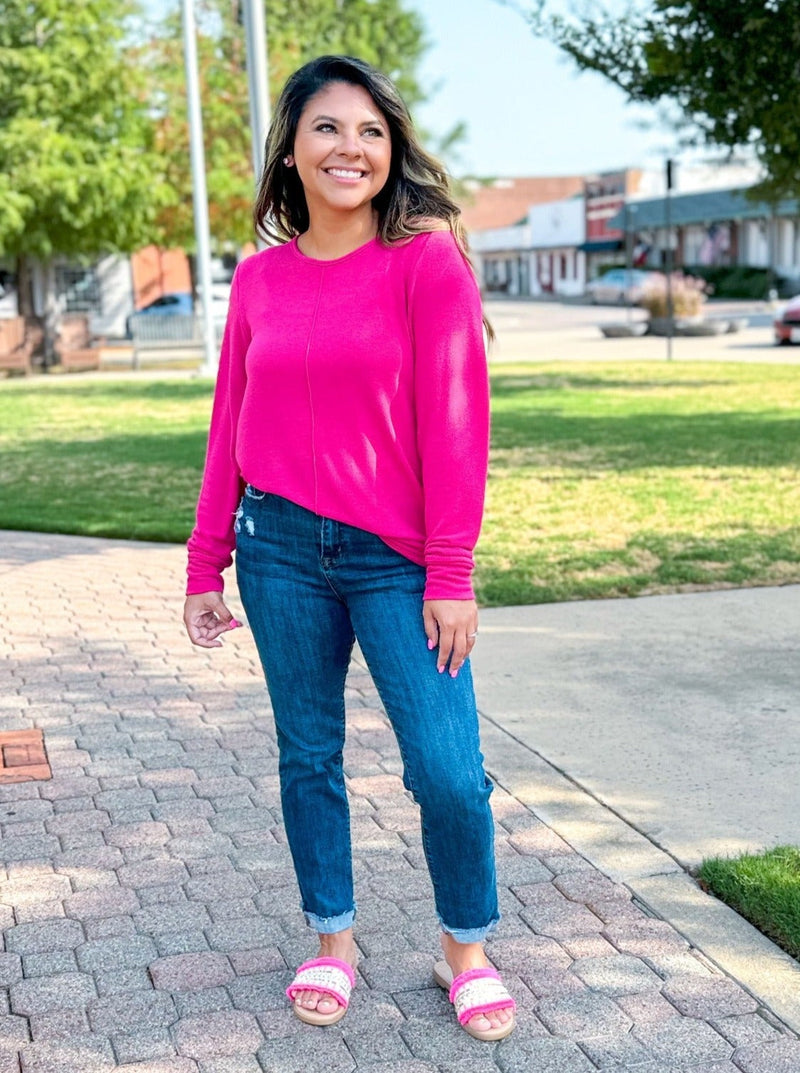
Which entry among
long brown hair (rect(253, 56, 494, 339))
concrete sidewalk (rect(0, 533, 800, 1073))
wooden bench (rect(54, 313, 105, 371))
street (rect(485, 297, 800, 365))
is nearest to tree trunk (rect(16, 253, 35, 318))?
wooden bench (rect(54, 313, 105, 371))

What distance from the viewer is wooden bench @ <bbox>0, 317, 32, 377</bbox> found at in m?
27.9

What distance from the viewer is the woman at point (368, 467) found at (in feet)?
9.05

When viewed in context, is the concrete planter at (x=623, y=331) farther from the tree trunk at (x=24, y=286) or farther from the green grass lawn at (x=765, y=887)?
the green grass lawn at (x=765, y=887)

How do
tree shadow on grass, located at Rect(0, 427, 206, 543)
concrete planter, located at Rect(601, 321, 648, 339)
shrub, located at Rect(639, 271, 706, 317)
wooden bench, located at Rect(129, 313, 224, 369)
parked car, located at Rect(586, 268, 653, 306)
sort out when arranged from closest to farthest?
tree shadow on grass, located at Rect(0, 427, 206, 543), wooden bench, located at Rect(129, 313, 224, 369), shrub, located at Rect(639, 271, 706, 317), concrete planter, located at Rect(601, 321, 648, 339), parked car, located at Rect(586, 268, 653, 306)

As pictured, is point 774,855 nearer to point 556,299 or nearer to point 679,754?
point 679,754

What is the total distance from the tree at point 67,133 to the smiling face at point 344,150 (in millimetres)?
24696

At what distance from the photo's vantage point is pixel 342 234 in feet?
9.50

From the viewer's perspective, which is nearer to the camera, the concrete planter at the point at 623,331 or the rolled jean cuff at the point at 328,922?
the rolled jean cuff at the point at 328,922

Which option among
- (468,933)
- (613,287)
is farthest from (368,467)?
(613,287)

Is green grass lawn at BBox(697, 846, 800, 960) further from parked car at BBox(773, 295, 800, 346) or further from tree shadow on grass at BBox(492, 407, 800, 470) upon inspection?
parked car at BBox(773, 295, 800, 346)

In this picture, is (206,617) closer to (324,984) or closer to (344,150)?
(324,984)

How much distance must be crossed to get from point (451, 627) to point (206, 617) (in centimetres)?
66

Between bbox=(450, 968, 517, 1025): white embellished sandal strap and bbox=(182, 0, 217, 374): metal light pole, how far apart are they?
69.9 ft

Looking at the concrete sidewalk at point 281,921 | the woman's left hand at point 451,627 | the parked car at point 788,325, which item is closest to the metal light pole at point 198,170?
the parked car at point 788,325
